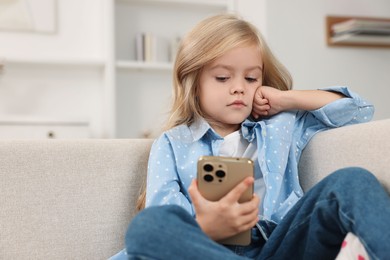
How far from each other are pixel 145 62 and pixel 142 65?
0.17 feet

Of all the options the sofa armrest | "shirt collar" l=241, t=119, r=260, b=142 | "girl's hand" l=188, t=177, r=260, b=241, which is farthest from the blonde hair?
"girl's hand" l=188, t=177, r=260, b=241

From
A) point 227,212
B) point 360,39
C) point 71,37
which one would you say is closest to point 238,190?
point 227,212

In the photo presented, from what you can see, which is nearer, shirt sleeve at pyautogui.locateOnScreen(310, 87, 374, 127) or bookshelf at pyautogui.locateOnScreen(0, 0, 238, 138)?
shirt sleeve at pyautogui.locateOnScreen(310, 87, 374, 127)

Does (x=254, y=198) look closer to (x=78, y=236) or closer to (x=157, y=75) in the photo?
(x=78, y=236)

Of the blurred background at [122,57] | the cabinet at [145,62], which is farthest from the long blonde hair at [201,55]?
the cabinet at [145,62]

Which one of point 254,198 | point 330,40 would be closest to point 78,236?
point 254,198

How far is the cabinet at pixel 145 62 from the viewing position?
304 centimetres

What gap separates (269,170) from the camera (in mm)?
1048

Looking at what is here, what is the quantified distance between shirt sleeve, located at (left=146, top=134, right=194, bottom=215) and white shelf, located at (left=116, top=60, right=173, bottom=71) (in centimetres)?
187

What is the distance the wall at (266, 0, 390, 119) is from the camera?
2797 millimetres

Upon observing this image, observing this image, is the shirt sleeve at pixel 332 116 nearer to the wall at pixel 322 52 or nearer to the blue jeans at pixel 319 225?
the blue jeans at pixel 319 225

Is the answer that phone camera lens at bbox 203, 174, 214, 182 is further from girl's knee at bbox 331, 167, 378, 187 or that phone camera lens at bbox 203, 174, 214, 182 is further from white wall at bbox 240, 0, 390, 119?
white wall at bbox 240, 0, 390, 119

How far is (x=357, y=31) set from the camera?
274 centimetres

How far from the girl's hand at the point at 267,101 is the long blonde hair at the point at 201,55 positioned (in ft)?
0.29
